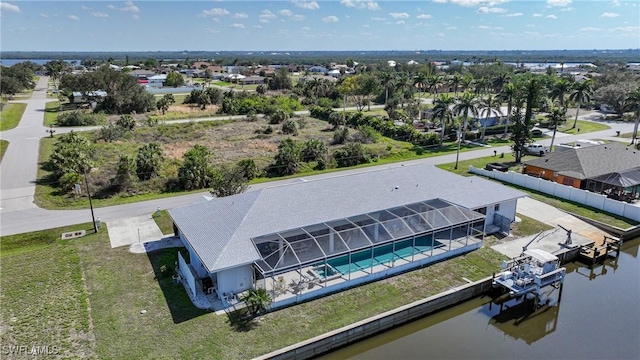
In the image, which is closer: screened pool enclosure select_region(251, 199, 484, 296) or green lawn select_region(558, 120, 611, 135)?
screened pool enclosure select_region(251, 199, 484, 296)

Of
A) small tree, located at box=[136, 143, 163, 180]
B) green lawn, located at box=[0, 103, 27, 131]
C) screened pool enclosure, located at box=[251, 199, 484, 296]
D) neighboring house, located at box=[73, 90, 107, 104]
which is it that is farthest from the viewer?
neighboring house, located at box=[73, 90, 107, 104]

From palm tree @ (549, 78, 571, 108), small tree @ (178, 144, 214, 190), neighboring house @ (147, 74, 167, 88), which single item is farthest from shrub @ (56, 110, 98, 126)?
palm tree @ (549, 78, 571, 108)

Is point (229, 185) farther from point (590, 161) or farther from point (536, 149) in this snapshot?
point (536, 149)

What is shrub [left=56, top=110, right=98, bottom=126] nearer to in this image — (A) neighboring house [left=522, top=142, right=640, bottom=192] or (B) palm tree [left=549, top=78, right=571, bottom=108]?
(A) neighboring house [left=522, top=142, right=640, bottom=192]

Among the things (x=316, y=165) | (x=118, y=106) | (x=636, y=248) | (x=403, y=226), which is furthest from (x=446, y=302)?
(x=118, y=106)

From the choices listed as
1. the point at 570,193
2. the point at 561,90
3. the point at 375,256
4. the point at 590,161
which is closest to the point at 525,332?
the point at 375,256

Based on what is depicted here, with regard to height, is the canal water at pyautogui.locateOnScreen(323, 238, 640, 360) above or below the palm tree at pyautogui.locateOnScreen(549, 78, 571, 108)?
below

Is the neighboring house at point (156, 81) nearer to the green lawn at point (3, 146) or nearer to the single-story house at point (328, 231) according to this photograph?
the green lawn at point (3, 146)
